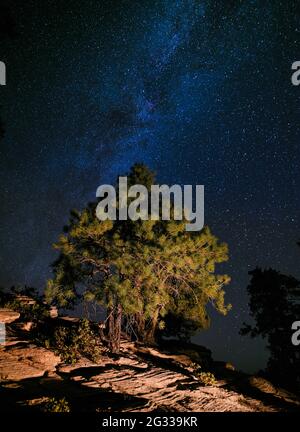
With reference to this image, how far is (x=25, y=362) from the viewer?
934 centimetres

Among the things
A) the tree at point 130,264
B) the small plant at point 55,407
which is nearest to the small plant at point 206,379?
the tree at point 130,264

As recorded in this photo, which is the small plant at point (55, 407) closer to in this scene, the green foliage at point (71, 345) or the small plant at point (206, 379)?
the green foliage at point (71, 345)

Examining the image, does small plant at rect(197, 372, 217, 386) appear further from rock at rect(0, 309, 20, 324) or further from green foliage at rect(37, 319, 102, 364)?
rock at rect(0, 309, 20, 324)

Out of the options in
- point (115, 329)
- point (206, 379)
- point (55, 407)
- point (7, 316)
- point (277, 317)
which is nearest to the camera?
point (55, 407)

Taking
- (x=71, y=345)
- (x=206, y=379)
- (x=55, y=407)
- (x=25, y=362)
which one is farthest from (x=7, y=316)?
(x=206, y=379)

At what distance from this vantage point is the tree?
1324 cm
